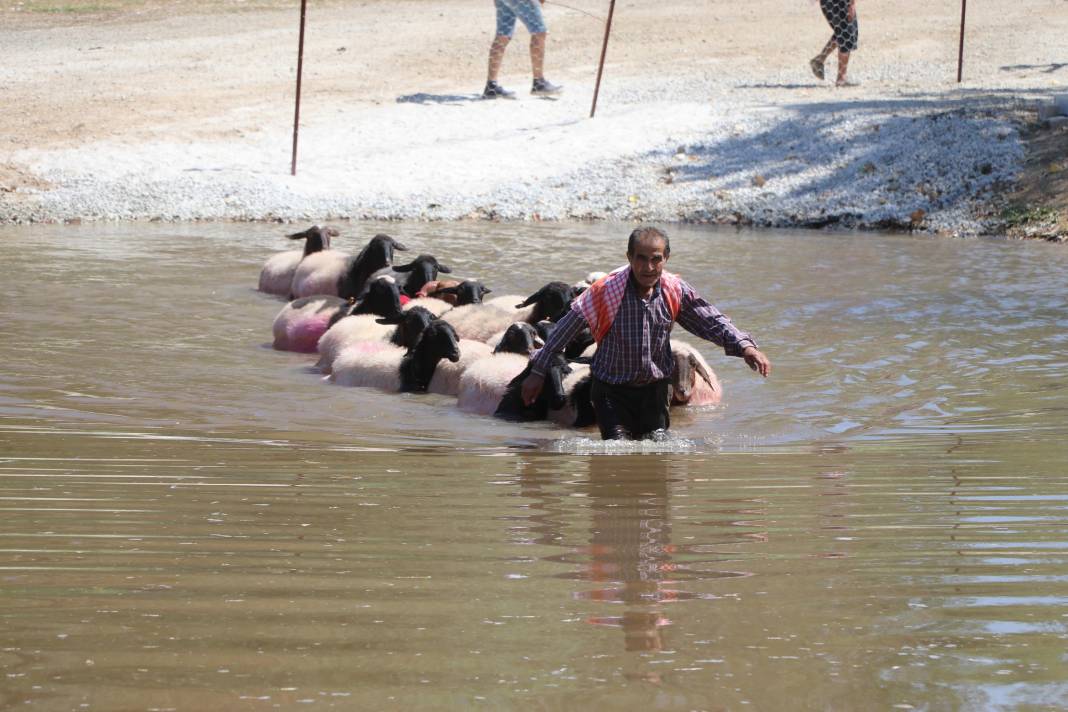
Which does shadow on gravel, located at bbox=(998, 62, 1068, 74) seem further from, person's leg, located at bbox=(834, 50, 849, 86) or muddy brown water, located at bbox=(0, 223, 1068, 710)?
muddy brown water, located at bbox=(0, 223, 1068, 710)

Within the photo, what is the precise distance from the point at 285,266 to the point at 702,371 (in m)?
5.88

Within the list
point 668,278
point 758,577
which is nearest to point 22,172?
point 668,278

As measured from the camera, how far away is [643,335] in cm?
854

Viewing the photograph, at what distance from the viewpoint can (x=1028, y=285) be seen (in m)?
14.8

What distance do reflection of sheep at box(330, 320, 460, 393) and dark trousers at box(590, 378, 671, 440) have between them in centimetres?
187

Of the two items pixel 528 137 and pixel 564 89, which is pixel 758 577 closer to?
pixel 528 137

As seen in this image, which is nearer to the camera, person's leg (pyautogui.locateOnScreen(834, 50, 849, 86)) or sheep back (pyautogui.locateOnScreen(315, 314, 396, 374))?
sheep back (pyautogui.locateOnScreen(315, 314, 396, 374))

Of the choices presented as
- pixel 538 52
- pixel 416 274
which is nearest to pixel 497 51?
pixel 538 52

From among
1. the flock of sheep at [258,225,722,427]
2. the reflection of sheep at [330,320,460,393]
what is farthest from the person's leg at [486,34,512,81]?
the reflection of sheep at [330,320,460,393]

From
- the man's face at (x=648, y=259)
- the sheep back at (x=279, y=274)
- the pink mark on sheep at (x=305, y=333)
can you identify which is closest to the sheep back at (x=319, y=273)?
the sheep back at (x=279, y=274)

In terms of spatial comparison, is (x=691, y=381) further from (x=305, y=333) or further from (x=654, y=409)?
(x=305, y=333)

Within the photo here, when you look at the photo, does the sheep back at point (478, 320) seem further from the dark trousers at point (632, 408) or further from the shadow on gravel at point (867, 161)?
the shadow on gravel at point (867, 161)

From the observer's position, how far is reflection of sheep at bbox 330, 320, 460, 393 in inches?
416

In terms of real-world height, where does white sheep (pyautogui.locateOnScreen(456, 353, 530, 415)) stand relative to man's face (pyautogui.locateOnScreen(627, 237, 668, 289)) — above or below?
below
